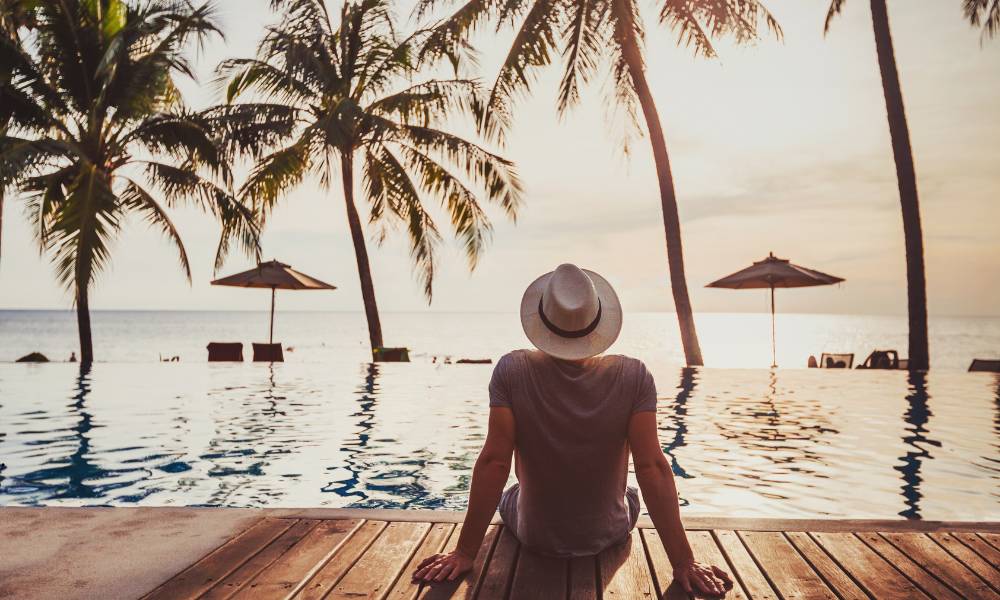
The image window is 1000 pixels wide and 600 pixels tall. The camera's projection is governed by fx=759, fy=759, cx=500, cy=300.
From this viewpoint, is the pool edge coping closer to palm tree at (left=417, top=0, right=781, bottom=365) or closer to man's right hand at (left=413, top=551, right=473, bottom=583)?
man's right hand at (left=413, top=551, right=473, bottom=583)

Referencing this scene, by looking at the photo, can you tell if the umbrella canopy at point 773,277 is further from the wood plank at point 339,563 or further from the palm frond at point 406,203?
A: the wood plank at point 339,563

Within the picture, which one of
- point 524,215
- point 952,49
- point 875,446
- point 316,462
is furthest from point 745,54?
point 316,462

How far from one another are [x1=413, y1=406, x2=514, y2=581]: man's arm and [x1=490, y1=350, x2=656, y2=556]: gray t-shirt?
61 millimetres

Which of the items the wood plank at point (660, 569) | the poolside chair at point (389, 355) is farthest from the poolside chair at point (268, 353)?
the wood plank at point (660, 569)

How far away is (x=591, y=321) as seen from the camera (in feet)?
9.37

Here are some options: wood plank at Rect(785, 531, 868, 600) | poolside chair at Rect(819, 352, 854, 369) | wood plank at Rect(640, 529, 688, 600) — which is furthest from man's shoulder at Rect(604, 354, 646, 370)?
poolside chair at Rect(819, 352, 854, 369)

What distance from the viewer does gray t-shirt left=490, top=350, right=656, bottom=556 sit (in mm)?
2979

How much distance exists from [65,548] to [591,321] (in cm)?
269

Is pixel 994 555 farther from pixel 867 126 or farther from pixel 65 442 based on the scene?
pixel 867 126

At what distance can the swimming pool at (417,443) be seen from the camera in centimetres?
621

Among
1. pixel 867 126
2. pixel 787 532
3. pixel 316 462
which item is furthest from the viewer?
pixel 867 126

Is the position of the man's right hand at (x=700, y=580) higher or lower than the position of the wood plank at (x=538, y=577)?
higher

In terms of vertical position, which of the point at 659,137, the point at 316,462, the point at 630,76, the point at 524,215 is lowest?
the point at 316,462

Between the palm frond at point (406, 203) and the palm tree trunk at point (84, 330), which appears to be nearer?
the palm tree trunk at point (84, 330)
